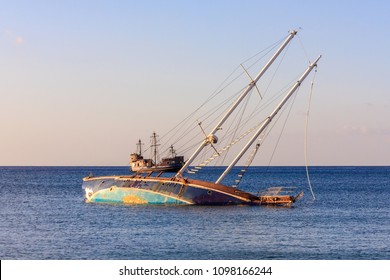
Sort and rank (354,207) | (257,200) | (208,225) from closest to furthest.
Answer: (208,225) < (257,200) < (354,207)

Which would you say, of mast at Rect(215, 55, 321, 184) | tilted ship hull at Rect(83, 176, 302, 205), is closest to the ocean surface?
tilted ship hull at Rect(83, 176, 302, 205)

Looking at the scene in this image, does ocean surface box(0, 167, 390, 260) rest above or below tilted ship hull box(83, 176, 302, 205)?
below

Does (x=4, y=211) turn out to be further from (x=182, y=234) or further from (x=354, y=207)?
(x=354, y=207)

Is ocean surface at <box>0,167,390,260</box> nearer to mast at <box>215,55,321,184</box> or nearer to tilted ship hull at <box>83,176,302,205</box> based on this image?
tilted ship hull at <box>83,176,302,205</box>

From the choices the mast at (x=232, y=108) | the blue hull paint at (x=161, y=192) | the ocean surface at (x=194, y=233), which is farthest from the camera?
the mast at (x=232, y=108)

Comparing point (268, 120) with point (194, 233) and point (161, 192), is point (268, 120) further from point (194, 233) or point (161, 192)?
point (194, 233)

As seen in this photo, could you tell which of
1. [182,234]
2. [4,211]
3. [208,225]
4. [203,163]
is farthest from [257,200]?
[4,211]

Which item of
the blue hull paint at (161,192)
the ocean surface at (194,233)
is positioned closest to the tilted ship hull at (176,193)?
the blue hull paint at (161,192)

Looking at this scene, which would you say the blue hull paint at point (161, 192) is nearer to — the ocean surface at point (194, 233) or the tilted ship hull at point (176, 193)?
the tilted ship hull at point (176, 193)

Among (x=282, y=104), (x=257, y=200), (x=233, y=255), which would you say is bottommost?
(x=233, y=255)

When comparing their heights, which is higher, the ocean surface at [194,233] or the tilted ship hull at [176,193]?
the tilted ship hull at [176,193]

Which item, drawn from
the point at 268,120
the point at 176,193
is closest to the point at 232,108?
the point at 268,120

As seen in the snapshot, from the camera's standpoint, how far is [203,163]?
72.4 meters

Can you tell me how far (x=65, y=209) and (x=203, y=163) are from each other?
57.4ft
